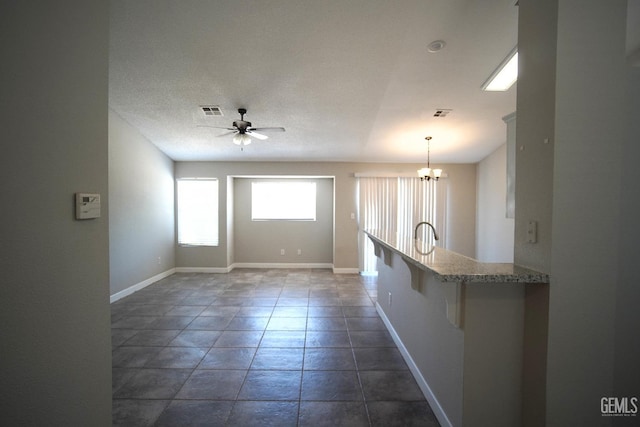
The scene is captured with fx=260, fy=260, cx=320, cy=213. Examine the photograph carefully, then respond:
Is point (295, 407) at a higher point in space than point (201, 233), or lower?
lower

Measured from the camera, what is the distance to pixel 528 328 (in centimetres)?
140

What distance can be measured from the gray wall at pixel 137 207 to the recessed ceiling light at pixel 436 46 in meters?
4.23

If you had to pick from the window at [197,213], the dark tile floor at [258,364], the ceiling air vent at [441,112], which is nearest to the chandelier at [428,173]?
the ceiling air vent at [441,112]

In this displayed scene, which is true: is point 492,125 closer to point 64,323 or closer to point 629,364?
point 629,364

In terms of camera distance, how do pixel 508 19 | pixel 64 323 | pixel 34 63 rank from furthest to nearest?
1. pixel 508 19
2. pixel 64 323
3. pixel 34 63

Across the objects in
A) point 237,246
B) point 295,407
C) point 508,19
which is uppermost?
point 508,19

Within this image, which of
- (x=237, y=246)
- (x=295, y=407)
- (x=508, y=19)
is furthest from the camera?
(x=237, y=246)

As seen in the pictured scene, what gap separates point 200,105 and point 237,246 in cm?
360

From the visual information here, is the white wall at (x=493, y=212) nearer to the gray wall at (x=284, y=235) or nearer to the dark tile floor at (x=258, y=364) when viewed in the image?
the dark tile floor at (x=258, y=364)

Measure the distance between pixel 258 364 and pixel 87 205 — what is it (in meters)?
1.94

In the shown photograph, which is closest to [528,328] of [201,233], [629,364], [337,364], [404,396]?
[629,364]

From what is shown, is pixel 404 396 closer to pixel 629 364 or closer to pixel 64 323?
pixel 629 364

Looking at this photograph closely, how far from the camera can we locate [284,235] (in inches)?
248

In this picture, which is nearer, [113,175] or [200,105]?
[200,105]
